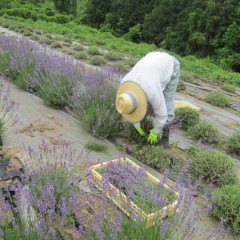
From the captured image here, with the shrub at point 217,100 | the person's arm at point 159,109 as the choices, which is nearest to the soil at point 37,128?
the person's arm at point 159,109

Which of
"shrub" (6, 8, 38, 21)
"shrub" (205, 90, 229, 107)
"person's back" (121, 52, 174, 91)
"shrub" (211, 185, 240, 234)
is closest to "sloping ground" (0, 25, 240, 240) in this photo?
"shrub" (211, 185, 240, 234)

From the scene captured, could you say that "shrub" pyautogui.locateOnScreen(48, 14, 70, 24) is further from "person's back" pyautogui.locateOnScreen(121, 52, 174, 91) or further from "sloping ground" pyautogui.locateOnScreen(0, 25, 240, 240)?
"person's back" pyautogui.locateOnScreen(121, 52, 174, 91)

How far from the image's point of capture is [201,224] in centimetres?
265

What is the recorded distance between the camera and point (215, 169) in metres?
3.22

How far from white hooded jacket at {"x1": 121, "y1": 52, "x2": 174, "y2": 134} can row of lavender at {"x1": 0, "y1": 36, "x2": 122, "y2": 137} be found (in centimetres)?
69

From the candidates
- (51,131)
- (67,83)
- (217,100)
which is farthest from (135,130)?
(217,100)

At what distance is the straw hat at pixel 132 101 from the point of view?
3.09 m

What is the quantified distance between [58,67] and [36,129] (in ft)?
4.47

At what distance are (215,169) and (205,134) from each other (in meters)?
1.10

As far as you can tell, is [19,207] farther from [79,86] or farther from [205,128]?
[205,128]

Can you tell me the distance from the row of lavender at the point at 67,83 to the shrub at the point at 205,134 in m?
1.05

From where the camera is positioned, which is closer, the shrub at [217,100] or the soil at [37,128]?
the soil at [37,128]

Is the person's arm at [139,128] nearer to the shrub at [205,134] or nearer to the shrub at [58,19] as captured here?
the shrub at [205,134]

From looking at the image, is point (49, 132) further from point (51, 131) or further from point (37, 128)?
point (37, 128)
